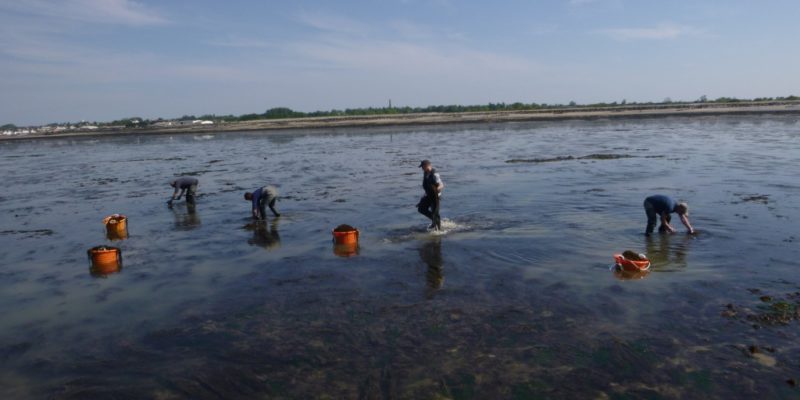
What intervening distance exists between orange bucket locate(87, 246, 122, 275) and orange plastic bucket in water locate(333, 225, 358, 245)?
16.5ft

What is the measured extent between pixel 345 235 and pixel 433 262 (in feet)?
8.31

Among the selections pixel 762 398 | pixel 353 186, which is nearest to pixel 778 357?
pixel 762 398

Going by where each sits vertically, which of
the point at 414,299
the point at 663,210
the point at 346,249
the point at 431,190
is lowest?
the point at 414,299

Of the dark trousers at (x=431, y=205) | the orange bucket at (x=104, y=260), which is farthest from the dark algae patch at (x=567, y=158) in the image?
the orange bucket at (x=104, y=260)

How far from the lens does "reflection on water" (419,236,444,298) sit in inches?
420

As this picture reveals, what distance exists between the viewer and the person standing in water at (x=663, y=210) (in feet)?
42.4

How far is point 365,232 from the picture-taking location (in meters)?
15.5

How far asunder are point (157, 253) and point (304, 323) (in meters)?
6.89

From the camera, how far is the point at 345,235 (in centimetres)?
1355

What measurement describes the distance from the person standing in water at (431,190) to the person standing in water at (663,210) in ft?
16.2

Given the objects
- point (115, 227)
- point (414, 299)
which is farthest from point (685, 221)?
point (115, 227)

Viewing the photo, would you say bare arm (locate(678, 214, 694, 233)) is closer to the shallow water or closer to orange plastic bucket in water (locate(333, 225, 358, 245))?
the shallow water

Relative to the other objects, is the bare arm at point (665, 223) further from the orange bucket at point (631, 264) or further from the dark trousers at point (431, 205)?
the dark trousers at point (431, 205)

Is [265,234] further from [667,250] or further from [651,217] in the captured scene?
[667,250]
